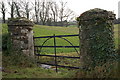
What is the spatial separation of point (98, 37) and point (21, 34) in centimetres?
388

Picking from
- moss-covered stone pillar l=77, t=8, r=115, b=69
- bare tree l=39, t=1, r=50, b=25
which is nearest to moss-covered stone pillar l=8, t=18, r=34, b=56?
moss-covered stone pillar l=77, t=8, r=115, b=69

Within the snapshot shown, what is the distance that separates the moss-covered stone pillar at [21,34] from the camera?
24.9 ft

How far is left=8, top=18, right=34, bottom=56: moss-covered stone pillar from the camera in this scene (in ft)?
24.9

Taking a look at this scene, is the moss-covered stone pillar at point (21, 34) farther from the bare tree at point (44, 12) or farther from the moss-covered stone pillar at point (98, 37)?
the bare tree at point (44, 12)

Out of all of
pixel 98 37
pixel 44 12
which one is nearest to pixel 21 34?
pixel 98 37

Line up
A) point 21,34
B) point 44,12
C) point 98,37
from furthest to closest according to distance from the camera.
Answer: point 44,12, point 21,34, point 98,37

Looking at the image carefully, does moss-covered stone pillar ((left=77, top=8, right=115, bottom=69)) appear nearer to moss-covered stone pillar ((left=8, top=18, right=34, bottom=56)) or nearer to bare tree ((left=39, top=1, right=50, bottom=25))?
moss-covered stone pillar ((left=8, top=18, right=34, bottom=56))

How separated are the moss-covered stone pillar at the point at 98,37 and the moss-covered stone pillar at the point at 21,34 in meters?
3.24

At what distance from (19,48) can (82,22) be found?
357 cm

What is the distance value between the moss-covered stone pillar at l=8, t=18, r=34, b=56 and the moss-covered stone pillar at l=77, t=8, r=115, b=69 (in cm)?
324

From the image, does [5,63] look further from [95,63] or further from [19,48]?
[95,63]

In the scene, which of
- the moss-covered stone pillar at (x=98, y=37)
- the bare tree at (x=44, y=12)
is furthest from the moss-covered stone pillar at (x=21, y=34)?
the bare tree at (x=44, y=12)

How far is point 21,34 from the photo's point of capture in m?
7.58

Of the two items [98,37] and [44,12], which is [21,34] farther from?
[44,12]
